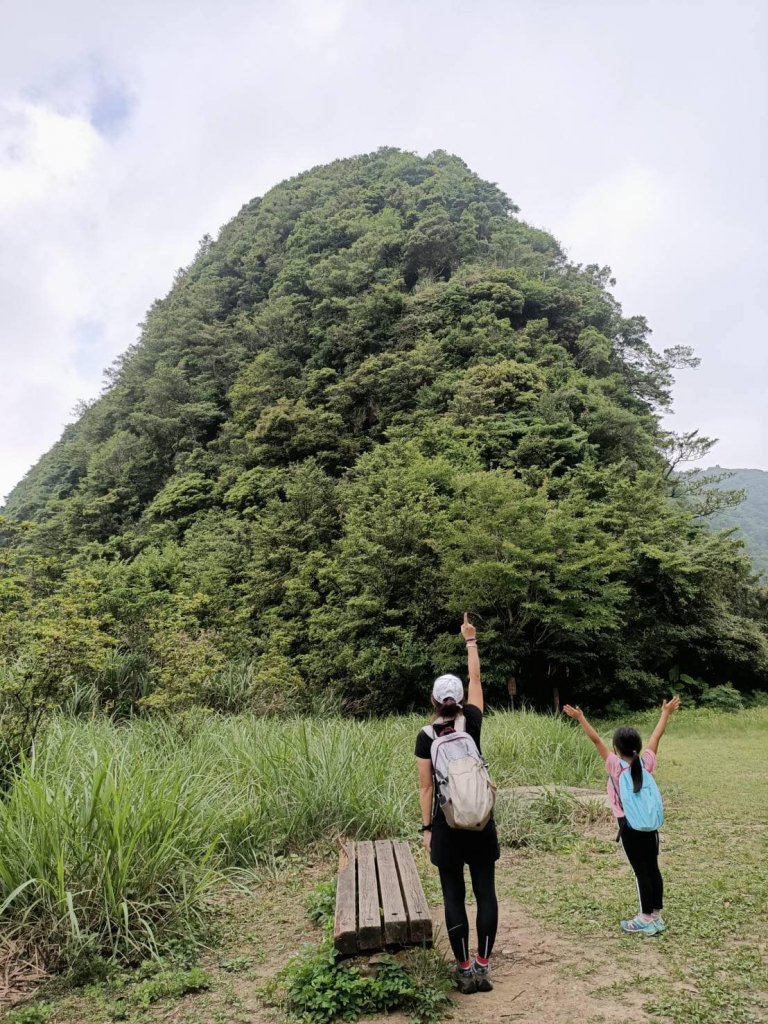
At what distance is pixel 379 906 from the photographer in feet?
9.56

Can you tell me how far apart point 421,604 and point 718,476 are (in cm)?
1169

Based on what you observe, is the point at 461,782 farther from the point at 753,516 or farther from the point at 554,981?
the point at 753,516

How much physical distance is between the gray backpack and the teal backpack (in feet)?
3.63

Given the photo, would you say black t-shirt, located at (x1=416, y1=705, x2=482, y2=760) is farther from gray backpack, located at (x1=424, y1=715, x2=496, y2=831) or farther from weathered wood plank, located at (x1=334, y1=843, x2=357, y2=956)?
weathered wood plank, located at (x1=334, y1=843, x2=357, y2=956)

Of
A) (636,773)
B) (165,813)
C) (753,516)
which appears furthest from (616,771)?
(753,516)

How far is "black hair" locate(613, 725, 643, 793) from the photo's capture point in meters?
3.38

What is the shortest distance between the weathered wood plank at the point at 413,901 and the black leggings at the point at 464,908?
4.3 inches

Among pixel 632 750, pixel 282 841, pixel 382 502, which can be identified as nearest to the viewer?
pixel 632 750

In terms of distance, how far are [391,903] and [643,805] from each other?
142 cm

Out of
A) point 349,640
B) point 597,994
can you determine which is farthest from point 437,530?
point 597,994

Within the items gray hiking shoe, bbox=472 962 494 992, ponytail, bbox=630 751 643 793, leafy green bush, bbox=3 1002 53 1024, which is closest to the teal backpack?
ponytail, bbox=630 751 643 793

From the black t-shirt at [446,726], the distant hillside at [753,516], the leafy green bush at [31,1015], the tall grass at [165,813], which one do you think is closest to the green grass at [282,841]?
the tall grass at [165,813]

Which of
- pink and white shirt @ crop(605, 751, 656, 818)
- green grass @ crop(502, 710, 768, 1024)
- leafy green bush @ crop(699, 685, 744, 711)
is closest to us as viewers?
green grass @ crop(502, 710, 768, 1024)

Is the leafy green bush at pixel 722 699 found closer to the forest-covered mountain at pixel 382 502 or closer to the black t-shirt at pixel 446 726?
the forest-covered mountain at pixel 382 502
